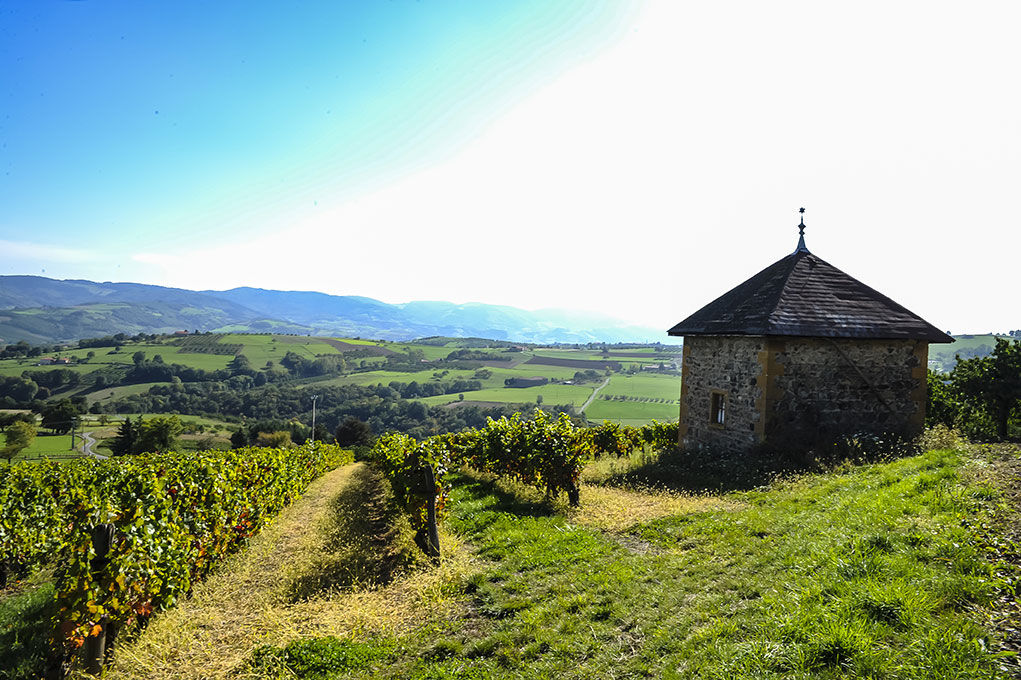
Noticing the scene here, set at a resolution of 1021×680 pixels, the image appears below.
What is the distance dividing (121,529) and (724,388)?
1508cm

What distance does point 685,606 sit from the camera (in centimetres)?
548

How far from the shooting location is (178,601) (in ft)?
23.5

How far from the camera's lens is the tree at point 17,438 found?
42.9m

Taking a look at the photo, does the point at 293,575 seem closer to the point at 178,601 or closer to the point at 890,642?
the point at 178,601

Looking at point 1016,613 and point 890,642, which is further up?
point 1016,613

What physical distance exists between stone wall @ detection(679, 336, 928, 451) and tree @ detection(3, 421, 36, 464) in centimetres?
5774

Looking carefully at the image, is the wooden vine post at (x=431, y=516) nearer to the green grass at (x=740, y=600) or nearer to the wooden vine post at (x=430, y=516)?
the wooden vine post at (x=430, y=516)

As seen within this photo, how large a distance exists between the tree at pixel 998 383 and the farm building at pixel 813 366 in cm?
190

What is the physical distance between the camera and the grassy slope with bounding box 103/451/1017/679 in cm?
414

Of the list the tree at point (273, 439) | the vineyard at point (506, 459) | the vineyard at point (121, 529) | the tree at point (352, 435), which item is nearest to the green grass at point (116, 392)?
the tree at point (273, 439)

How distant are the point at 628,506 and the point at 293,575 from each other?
6.71m

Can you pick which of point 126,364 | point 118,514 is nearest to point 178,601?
point 118,514

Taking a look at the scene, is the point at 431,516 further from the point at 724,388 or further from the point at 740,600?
the point at 724,388

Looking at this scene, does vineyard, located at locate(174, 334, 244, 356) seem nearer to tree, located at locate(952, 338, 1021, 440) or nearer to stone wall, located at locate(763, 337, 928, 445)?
stone wall, located at locate(763, 337, 928, 445)
